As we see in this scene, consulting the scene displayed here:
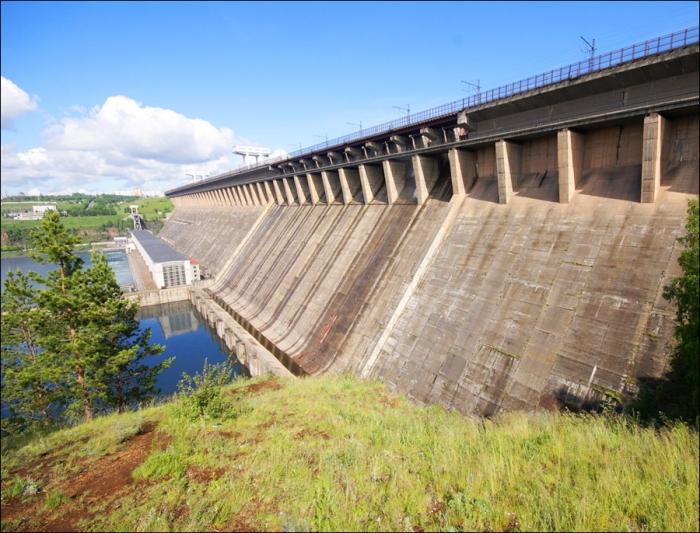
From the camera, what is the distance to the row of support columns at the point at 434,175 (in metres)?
14.7

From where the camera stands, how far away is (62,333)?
16.9 metres

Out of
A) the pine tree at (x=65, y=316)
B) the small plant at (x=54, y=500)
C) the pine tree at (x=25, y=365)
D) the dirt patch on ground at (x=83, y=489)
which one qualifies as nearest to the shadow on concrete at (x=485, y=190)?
the dirt patch on ground at (x=83, y=489)

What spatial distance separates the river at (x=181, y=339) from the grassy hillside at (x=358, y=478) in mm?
19381

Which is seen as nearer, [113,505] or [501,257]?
[113,505]

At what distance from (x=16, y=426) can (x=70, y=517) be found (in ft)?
53.2

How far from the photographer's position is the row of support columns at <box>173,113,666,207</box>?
14.7m

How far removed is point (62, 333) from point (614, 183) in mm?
27111

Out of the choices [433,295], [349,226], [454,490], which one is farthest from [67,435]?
[349,226]

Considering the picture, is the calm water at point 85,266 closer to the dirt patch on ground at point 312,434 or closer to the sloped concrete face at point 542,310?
the sloped concrete face at point 542,310

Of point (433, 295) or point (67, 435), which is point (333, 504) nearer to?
point (67, 435)

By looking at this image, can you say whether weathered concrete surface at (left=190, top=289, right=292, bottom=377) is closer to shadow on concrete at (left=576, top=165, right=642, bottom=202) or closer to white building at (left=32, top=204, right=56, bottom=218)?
white building at (left=32, top=204, right=56, bottom=218)

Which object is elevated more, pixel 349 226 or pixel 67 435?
pixel 349 226

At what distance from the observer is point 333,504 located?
6266mm

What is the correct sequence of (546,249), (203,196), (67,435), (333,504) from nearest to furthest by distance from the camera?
(333,504)
(67,435)
(546,249)
(203,196)
